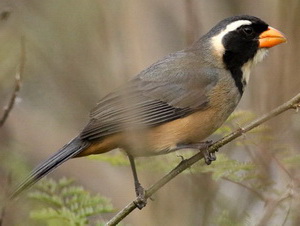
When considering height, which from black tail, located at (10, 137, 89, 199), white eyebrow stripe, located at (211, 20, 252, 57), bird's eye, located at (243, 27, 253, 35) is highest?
white eyebrow stripe, located at (211, 20, 252, 57)

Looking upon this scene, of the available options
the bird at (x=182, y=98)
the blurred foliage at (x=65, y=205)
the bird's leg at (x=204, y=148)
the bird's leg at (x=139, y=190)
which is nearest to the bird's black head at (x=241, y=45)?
the bird at (x=182, y=98)

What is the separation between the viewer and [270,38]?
16.7ft

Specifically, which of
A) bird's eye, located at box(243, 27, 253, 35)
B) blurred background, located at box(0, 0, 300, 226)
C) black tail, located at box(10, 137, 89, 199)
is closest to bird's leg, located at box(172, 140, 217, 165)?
blurred background, located at box(0, 0, 300, 226)

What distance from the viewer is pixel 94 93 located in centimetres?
402

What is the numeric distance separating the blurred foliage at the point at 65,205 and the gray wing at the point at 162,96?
0.88m

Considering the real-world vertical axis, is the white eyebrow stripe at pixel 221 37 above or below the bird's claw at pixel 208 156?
above

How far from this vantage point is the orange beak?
4.96 m

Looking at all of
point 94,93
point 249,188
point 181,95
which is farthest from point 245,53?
point 249,188

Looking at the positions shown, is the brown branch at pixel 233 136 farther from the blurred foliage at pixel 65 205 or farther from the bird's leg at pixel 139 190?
the bird's leg at pixel 139 190

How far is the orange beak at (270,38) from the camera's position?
496cm

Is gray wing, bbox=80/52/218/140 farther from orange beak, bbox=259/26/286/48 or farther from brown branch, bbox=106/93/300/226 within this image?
brown branch, bbox=106/93/300/226

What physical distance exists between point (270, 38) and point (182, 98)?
804 mm

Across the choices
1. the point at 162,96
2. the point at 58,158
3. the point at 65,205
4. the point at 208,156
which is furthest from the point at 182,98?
the point at 65,205

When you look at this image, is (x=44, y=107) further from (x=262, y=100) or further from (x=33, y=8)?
(x=262, y=100)
